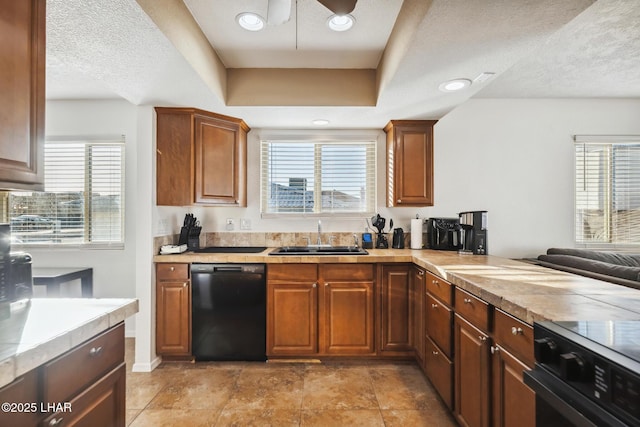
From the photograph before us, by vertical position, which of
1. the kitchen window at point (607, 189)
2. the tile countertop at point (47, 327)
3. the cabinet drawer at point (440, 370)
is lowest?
the cabinet drawer at point (440, 370)

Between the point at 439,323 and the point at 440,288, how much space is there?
25cm

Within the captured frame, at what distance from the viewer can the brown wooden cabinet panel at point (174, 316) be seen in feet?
8.50

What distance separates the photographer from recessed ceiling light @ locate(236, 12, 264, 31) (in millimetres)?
1849

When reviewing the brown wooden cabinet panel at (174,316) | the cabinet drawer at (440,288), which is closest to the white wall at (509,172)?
the brown wooden cabinet panel at (174,316)

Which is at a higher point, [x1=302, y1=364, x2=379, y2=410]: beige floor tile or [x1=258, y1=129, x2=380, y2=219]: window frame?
[x1=258, y1=129, x2=380, y2=219]: window frame

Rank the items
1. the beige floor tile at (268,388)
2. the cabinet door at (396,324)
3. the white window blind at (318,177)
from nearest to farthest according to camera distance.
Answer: the beige floor tile at (268,388) → the cabinet door at (396,324) → the white window blind at (318,177)

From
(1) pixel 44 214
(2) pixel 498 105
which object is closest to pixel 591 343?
(2) pixel 498 105

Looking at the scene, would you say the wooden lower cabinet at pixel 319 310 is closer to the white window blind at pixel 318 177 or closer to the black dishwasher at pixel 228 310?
the black dishwasher at pixel 228 310

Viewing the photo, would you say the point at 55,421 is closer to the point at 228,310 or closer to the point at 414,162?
the point at 228,310

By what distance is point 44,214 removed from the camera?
3.27m

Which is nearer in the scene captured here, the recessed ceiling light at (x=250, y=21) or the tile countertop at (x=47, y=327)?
the tile countertop at (x=47, y=327)

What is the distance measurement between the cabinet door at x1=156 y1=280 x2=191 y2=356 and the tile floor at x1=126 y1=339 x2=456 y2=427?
0.58ft

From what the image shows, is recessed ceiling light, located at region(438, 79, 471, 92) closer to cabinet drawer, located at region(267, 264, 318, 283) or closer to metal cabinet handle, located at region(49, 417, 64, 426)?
cabinet drawer, located at region(267, 264, 318, 283)

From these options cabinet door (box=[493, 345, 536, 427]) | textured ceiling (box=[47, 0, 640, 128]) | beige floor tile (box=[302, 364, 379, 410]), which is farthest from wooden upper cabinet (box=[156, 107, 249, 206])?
cabinet door (box=[493, 345, 536, 427])
